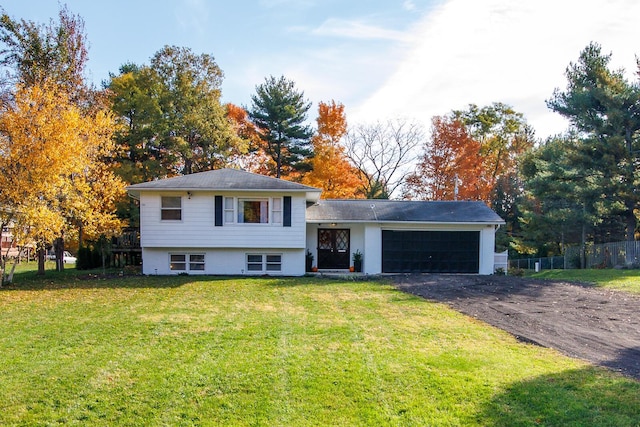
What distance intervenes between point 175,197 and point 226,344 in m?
11.6

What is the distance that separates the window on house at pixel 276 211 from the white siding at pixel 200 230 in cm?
21

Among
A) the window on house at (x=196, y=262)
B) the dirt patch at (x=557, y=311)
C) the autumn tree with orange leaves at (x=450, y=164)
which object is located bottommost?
the dirt patch at (x=557, y=311)

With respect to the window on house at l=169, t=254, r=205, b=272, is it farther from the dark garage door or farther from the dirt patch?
the dirt patch

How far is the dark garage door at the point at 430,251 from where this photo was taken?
18.5 meters

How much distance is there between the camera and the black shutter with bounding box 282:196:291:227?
56.7 feet

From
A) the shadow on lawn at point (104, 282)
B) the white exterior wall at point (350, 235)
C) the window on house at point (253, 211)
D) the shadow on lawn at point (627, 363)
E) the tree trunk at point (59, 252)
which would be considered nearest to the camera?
the shadow on lawn at point (627, 363)

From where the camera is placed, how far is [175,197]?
17.3 meters

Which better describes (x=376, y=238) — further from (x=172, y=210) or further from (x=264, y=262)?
(x=172, y=210)

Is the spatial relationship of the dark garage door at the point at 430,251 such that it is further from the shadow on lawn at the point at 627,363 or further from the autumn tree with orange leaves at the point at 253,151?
the autumn tree with orange leaves at the point at 253,151

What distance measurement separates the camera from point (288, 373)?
5508 mm

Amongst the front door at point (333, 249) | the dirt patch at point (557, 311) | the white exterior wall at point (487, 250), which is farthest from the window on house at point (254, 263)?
the white exterior wall at point (487, 250)

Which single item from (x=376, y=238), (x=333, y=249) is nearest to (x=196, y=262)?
(x=333, y=249)

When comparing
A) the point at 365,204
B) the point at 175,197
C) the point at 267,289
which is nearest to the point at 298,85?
the point at 365,204

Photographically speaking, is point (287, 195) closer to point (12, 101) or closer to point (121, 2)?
point (121, 2)
